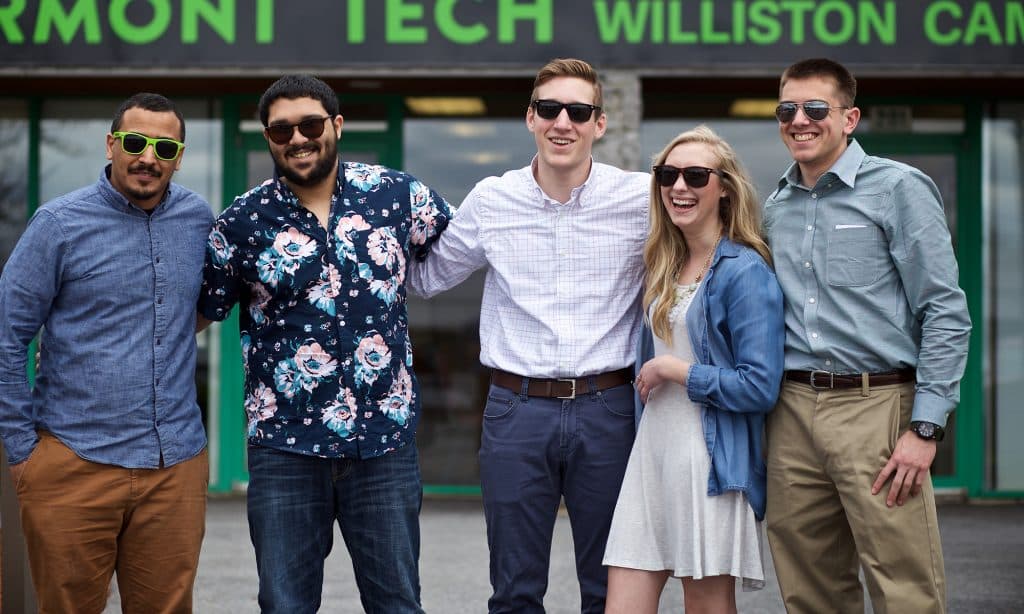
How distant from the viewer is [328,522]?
3.50 meters

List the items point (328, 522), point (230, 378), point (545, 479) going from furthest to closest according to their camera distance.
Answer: point (230, 378) < point (545, 479) < point (328, 522)

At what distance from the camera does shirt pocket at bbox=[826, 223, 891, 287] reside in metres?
3.42

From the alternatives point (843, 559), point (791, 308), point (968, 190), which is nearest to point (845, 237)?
point (791, 308)

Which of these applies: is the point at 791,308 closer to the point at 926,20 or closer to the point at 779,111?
the point at 779,111

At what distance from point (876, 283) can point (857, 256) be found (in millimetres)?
98

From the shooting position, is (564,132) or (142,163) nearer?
(142,163)

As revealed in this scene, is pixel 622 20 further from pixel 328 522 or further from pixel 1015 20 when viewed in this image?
pixel 328 522

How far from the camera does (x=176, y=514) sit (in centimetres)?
349

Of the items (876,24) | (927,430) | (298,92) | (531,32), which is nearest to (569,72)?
(298,92)

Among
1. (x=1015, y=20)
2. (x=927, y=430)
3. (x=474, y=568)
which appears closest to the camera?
(x=927, y=430)

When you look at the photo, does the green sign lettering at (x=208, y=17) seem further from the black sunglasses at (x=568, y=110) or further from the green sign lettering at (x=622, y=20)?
the black sunglasses at (x=568, y=110)

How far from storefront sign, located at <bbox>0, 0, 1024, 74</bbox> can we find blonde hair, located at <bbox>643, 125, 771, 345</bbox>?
4.07 m

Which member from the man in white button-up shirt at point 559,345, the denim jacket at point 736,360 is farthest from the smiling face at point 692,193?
the man in white button-up shirt at point 559,345

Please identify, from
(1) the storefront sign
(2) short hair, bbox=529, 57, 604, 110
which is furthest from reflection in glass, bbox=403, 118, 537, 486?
(2) short hair, bbox=529, 57, 604, 110
